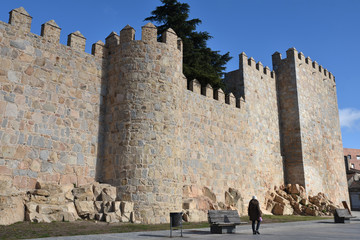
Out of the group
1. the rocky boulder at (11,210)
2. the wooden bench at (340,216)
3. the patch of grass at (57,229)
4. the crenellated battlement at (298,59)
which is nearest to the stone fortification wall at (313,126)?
the crenellated battlement at (298,59)

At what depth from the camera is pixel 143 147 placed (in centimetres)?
1185

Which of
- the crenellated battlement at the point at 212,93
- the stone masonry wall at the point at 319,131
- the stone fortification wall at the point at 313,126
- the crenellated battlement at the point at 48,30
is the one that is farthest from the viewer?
the stone masonry wall at the point at 319,131

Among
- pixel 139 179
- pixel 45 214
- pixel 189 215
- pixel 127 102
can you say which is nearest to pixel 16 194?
pixel 45 214

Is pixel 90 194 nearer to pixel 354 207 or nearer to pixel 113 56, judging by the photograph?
pixel 113 56

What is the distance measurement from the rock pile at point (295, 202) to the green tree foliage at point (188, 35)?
7.56m

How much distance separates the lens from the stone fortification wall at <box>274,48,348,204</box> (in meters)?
20.7

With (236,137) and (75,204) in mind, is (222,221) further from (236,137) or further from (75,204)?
(236,137)

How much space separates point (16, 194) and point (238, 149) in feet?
33.7

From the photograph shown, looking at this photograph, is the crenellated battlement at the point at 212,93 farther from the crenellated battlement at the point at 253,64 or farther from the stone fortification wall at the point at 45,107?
the stone fortification wall at the point at 45,107

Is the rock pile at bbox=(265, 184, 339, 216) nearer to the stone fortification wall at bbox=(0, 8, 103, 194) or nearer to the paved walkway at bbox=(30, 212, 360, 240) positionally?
the paved walkway at bbox=(30, 212, 360, 240)

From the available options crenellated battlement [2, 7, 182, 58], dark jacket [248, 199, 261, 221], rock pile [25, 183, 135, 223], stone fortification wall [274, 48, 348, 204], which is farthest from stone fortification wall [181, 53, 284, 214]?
dark jacket [248, 199, 261, 221]

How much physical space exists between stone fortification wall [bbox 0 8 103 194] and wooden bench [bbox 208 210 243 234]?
4.51m

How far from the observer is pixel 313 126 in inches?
866

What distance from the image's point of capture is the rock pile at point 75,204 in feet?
31.6
